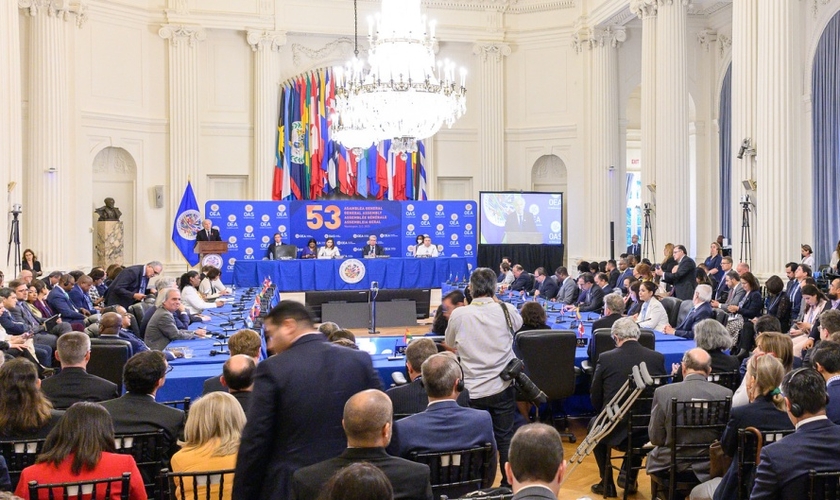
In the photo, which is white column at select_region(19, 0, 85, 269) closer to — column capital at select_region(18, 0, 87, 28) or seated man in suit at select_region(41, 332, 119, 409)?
column capital at select_region(18, 0, 87, 28)

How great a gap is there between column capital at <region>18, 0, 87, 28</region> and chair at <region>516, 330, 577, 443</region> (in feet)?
43.3

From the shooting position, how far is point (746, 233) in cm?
1219

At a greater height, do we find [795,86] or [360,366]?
[795,86]

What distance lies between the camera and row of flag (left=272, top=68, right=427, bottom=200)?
19.3m

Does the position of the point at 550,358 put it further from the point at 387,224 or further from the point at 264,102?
the point at 264,102

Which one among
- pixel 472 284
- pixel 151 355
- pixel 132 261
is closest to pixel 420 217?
pixel 132 261

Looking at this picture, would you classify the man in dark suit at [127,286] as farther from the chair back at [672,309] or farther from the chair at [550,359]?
the chair back at [672,309]

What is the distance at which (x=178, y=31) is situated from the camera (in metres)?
18.1

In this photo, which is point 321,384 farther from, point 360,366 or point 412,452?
point 412,452

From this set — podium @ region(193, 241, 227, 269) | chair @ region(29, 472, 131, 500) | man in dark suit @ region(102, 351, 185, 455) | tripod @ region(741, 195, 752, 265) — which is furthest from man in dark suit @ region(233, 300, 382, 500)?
podium @ region(193, 241, 227, 269)

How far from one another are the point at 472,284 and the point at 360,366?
2.39 meters

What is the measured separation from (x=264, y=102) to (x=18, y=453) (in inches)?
635

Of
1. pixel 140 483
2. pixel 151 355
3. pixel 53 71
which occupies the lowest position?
pixel 140 483

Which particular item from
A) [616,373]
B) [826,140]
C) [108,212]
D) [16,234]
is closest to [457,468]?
[616,373]
